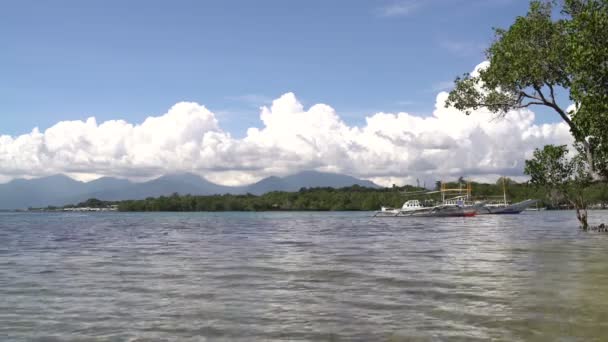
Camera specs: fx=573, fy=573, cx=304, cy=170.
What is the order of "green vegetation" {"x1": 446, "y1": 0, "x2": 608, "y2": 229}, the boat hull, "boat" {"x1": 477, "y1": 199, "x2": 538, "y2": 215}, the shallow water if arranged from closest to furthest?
the shallow water → "green vegetation" {"x1": 446, "y1": 0, "x2": 608, "y2": 229} → the boat hull → "boat" {"x1": 477, "y1": 199, "x2": 538, "y2": 215}

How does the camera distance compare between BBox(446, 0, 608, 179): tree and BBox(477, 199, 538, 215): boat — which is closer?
BBox(446, 0, 608, 179): tree

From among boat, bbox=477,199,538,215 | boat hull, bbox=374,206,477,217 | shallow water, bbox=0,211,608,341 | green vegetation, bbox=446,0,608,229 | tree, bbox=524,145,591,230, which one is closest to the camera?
shallow water, bbox=0,211,608,341

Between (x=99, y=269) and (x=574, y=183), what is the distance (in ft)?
128

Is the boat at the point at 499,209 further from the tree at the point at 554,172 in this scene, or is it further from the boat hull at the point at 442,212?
the tree at the point at 554,172

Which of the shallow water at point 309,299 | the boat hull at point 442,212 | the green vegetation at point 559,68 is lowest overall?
the shallow water at point 309,299

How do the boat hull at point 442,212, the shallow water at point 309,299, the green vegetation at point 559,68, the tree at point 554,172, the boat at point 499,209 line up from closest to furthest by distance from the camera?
the shallow water at point 309,299
the green vegetation at point 559,68
the tree at point 554,172
the boat hull at point 442,212
the boat at point 499,209

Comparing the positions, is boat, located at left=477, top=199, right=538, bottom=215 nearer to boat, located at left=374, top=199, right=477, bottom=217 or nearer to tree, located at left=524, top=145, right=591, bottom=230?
boat, located at left=374, top=199, right=477, bottom=217

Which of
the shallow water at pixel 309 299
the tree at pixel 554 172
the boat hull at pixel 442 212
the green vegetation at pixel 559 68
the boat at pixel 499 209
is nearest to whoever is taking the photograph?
the shallow water at pixel 309 299

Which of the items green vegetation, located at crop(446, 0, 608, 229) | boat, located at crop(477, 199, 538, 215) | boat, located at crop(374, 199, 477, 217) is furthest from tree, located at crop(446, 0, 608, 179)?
boat, located at crop(477, 199, 538, 215)

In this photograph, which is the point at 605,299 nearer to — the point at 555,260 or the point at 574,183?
the point at 555,260

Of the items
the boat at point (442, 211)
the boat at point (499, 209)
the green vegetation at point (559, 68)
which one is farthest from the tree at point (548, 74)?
the boat at point (499, 209)

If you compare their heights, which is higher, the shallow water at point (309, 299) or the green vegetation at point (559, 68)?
the green vegetation at point (559, 68)

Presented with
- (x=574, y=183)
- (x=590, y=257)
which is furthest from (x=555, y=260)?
(x=574, y=183)

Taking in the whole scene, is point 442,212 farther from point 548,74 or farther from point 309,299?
point 309,299
